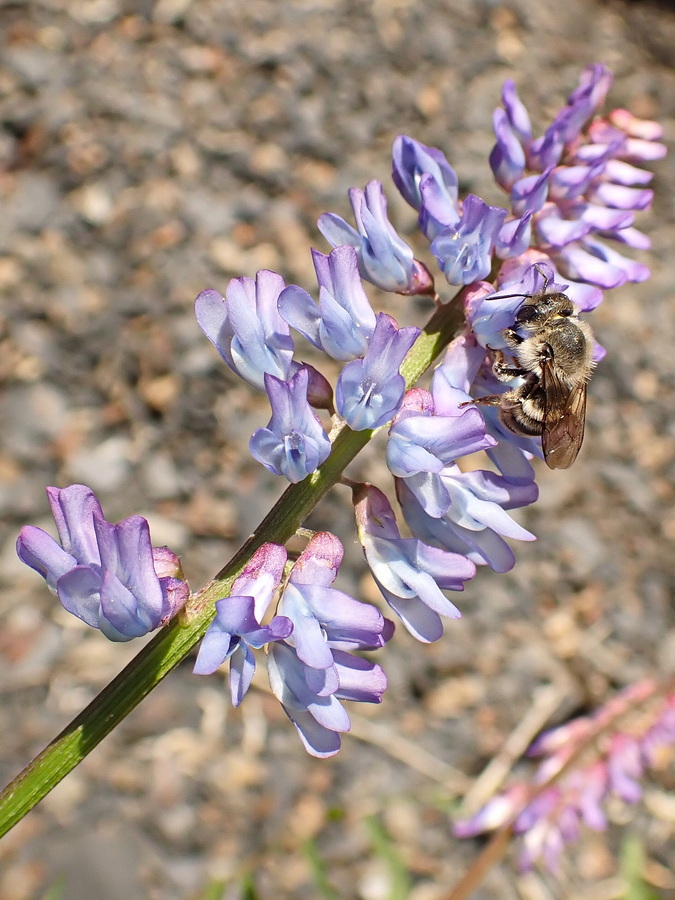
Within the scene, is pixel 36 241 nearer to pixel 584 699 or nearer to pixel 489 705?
pixel 489 705

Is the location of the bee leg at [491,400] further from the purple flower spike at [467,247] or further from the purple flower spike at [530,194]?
the purple flower spike at [530,194]

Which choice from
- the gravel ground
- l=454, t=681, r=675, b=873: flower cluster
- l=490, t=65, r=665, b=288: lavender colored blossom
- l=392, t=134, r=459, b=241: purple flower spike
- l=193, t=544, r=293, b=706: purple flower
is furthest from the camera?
the gravel ground

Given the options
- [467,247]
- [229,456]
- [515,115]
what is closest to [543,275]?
[467,247]

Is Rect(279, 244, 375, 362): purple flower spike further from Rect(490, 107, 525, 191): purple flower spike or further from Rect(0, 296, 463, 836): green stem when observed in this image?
Rect(490, 107, 525, 191): purple flower spike

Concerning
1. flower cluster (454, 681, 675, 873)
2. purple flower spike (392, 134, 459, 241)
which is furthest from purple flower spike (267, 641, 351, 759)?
flower cluster (454, 681, 675, 873)

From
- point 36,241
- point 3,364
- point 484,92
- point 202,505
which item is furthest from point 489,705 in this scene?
point 484,92

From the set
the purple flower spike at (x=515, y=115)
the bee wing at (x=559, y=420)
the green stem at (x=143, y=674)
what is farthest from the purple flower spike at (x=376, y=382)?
the purple flower spike at (x=515, y=115)

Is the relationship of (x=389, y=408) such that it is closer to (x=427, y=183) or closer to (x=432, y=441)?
(x=432, y=441)
